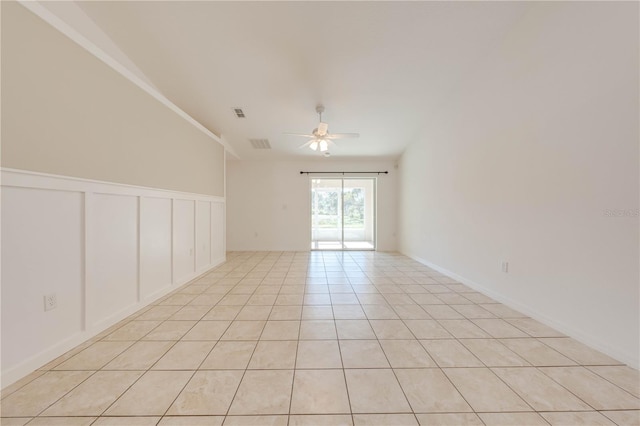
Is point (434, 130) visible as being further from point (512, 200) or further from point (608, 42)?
point (608, 42)

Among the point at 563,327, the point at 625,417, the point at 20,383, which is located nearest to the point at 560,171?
the point at 563,327

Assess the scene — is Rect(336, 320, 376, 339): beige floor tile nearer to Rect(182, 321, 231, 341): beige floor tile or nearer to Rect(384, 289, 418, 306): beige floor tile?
Rect(384, 289, 418, 306): beige floor tile

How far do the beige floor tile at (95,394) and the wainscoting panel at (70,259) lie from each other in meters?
0.49

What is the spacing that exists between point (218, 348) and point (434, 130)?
4811mm

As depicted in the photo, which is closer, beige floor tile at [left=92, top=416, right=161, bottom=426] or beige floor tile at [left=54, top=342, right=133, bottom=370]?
beige floor tile at [left=92, top=416, right=161, bottom=426]

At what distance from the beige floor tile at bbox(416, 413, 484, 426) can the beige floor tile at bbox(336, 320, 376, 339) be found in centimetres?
84

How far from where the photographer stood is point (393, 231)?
22.5ft

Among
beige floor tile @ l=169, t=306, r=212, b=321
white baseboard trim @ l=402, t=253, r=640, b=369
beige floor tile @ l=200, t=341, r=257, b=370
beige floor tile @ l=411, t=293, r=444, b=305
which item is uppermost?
white baseboard trim @ l=402, t=253, r=640, b=369

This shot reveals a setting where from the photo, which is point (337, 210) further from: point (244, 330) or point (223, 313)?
point (244, 330)

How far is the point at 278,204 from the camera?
6.82m

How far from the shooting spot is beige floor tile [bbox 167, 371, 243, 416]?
4.44ft

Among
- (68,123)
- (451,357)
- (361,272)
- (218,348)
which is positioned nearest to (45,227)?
(68,123)

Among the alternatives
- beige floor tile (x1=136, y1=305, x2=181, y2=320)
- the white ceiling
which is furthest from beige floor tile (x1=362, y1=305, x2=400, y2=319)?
the white ceiling

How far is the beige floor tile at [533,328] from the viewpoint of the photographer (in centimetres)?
220
